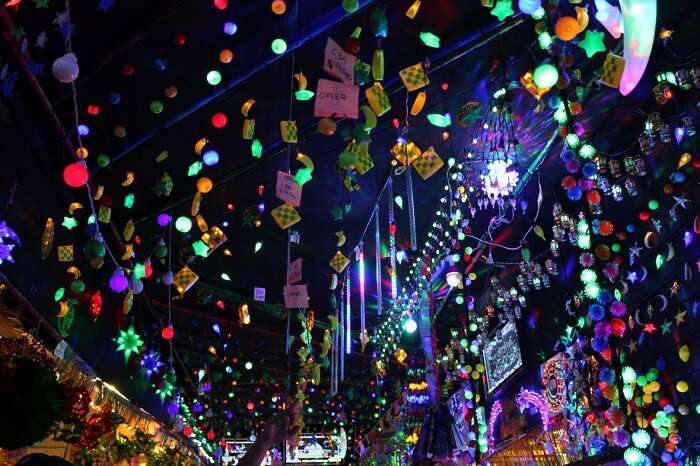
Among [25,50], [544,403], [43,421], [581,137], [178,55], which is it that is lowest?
[43,421]

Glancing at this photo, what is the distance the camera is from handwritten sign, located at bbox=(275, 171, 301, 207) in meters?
3.80

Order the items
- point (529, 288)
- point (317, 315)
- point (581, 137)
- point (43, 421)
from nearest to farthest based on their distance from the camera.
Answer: point (43, 421) → point (581, 137) → point (529, 288) → point (317, 315)

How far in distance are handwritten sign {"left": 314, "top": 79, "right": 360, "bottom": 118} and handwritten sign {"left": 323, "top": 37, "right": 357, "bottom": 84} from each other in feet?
0.29

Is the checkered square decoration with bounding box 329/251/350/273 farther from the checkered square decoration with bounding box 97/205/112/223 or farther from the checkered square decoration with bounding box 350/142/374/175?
the checkered square decoration with bounding box 97/205/112/223

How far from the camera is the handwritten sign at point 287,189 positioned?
3803 millimetres

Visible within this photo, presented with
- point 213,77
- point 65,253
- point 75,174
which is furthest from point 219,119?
point 65,253

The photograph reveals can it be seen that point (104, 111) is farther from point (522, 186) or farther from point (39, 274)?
point (522, 186)

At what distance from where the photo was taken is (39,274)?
3.59 meters

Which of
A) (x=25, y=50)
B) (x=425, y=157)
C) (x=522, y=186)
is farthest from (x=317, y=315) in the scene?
(x=25, y=50)

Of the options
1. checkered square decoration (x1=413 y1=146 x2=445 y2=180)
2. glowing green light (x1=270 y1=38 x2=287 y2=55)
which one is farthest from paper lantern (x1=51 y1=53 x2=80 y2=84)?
checkered square decoration (x1=413 y1=146 x2=445 y2=180)

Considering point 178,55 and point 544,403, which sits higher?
point 178,55

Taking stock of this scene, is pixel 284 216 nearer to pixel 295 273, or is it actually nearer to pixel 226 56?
pixel 226 56

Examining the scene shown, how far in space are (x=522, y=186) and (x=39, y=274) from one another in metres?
4.42

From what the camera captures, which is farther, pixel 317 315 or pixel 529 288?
pixel 317 315
